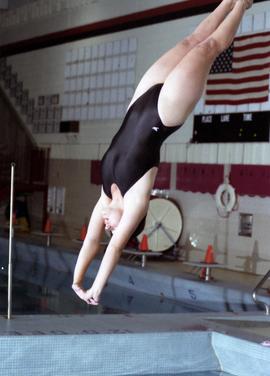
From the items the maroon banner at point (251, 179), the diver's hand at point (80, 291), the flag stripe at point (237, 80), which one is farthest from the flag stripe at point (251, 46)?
the diver's hand at point (80, 291)

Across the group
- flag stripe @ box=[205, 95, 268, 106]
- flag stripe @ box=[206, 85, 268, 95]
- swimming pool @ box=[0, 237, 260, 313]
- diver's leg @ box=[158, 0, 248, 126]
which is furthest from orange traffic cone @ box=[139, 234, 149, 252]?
diver's leg @ box=[158, 0, 248, 126]

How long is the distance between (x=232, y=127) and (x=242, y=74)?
91 centimetres

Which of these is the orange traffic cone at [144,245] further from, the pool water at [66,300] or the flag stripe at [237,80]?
the flag stripe at [237,80]

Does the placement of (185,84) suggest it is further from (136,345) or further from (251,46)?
(251,46)

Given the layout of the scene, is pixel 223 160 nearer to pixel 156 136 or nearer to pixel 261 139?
pixel 261 139

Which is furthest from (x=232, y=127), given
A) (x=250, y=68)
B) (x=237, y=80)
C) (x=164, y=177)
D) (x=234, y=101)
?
(x=164, y=177)

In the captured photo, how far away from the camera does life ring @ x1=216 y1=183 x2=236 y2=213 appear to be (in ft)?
48.0

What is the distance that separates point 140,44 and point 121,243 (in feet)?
40.0

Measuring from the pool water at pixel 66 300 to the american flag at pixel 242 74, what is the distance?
3.71 m

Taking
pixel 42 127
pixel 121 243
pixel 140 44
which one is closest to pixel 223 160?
pixel 140 44

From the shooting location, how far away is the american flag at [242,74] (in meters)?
14.0

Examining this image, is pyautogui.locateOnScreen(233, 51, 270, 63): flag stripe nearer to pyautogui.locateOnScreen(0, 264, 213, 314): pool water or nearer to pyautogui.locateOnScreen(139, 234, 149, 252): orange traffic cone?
pyautogui.locateOnScreen(139, 234, 149, 252): orange traffic cone

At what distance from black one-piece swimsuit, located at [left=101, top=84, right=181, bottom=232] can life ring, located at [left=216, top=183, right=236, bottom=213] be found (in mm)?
9620

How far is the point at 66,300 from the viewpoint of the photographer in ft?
41.9
